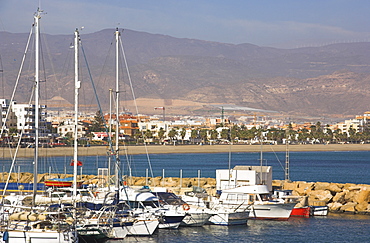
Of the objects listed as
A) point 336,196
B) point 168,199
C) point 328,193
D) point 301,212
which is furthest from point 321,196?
point 168,199

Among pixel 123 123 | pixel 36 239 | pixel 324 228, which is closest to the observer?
pixel 36 239

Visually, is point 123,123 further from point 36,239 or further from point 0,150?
point 36,239

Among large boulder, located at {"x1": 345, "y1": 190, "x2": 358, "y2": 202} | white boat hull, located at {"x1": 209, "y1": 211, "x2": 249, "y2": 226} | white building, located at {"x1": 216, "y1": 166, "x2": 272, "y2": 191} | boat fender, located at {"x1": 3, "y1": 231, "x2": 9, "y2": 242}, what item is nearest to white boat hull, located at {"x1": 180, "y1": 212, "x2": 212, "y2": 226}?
white boat hull, located at {"x1": 209, "y1": 211, "x2": 249, "y2": 226}

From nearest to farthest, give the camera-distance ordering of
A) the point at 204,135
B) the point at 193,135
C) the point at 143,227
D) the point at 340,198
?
the point at 143,227 → the point at 340,198 → the point at 193,135 → the point at 204,135

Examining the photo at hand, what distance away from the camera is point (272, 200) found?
35.2 metres

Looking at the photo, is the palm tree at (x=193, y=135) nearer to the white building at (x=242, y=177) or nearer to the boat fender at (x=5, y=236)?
the white building at (x=242, y=177)

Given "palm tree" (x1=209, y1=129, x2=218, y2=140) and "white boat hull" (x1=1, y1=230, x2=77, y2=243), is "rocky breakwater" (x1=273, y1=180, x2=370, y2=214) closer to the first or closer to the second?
"white boat hull" (x1=1, y1=230, x2=77, y2=243)

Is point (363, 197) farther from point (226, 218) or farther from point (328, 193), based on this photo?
point (226, 218)

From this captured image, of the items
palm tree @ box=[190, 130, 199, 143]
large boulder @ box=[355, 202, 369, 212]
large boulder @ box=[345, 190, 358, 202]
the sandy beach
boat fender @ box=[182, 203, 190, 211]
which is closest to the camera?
boat fender @ box=[182, 203, 190, 211]

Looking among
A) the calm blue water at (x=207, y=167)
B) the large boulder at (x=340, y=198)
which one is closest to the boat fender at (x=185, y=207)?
the large boulder at (x=340, y=198)

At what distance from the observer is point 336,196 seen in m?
40.4

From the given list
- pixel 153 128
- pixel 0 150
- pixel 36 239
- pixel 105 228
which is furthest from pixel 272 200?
pixel 153 128

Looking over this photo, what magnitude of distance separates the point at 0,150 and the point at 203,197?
68850 mm

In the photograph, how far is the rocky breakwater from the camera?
38594mm
